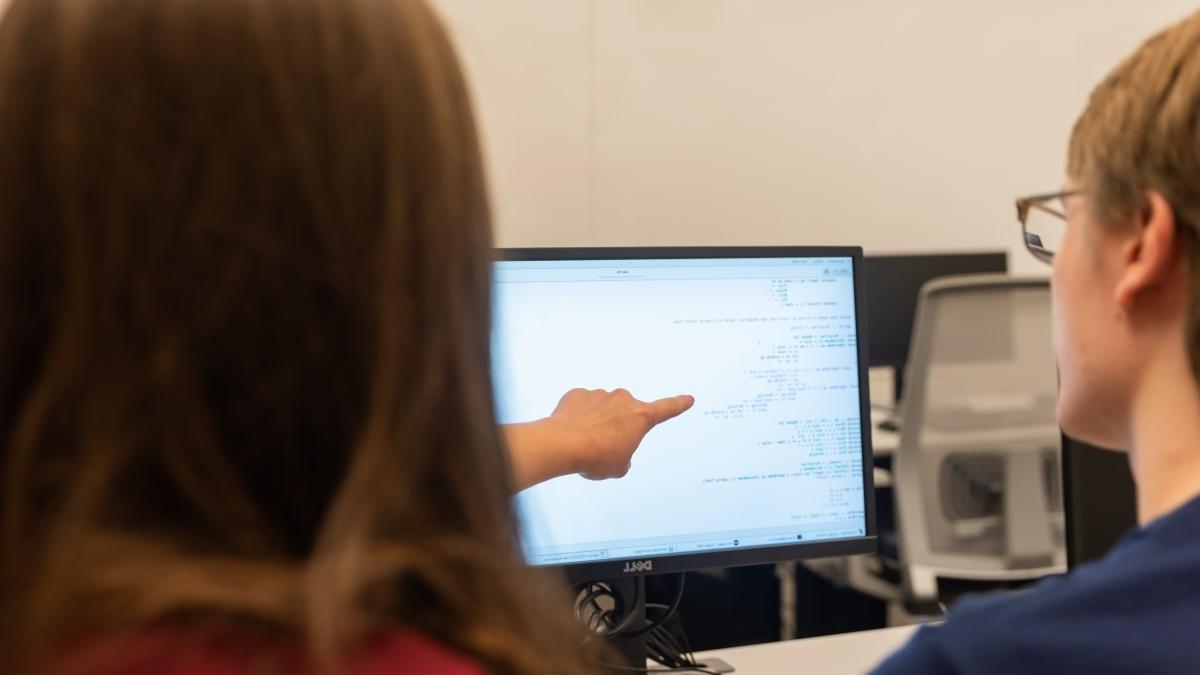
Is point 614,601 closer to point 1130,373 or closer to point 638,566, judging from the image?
point 638,566

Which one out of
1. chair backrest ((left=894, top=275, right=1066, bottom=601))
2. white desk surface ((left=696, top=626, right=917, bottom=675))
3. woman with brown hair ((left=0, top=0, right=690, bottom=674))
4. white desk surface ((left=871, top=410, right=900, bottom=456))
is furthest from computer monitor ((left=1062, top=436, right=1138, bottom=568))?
white desk surface ((left=871, top=410, right=900, bottom=456))

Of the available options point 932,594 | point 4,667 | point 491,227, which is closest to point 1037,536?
point 932,594

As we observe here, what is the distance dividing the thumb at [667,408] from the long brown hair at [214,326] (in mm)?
613

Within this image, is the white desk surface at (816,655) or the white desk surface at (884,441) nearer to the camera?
the white desk surface at (816,655)

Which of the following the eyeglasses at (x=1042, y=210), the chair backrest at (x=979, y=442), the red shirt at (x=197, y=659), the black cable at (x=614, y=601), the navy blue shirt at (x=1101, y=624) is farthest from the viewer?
the chair backrest at (x=979, y=442)

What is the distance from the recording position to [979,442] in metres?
2.51

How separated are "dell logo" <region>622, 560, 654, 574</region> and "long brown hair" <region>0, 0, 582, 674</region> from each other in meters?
0.63

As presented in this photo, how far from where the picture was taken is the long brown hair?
1.65 ft

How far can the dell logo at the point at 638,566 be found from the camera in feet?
3.81

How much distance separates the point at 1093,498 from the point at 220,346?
3.57 ft

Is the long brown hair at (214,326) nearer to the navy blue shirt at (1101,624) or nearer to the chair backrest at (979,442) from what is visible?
the navy blue shirt at (1101,624)

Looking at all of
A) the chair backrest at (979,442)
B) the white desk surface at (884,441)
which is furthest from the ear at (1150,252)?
the white desk surface at (884,441)

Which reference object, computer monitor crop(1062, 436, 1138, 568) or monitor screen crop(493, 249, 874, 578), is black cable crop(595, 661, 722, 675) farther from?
computer monitor crop(1062, 436, 1138, 568)

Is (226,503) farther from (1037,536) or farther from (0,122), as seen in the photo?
(1037,536)
